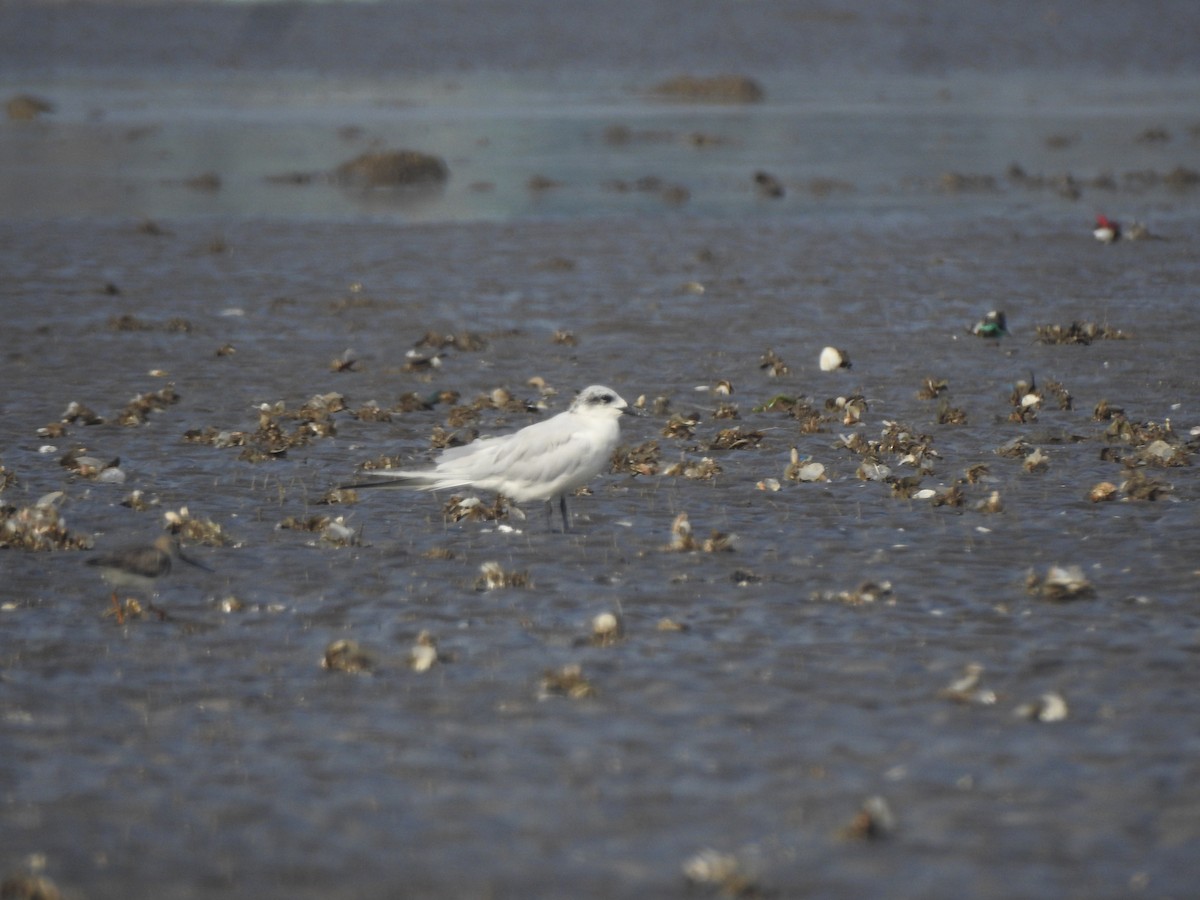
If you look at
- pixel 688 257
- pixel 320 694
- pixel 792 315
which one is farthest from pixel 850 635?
pixel 688 257

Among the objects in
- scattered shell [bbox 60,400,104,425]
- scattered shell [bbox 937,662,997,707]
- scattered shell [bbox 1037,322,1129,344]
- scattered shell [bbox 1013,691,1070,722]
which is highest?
scattered shell [bbox 1037,322,1129,344]

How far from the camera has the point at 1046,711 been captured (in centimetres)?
1042

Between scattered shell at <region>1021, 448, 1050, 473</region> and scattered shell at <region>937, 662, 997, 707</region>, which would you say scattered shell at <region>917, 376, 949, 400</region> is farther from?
scattered shell at <region>937, 662, 997, 707</region>

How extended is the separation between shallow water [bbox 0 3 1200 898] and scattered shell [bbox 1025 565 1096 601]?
0.22m

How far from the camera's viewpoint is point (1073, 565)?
13781 mm

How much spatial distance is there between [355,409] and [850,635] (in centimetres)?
1037

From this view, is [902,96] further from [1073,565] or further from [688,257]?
[1073,565]

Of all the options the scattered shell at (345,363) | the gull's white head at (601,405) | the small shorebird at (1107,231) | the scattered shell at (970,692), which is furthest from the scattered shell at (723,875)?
the small shorebird at (1107,231)

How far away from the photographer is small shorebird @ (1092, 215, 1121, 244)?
34.7 m

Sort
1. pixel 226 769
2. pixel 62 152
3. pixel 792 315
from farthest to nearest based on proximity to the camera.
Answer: pixel 62 152, pixel 792 315, pixel 226 769

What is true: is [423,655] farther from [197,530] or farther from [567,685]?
[197,530]

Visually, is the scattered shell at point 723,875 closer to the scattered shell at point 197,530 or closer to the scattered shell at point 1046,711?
the scattered shell at point 1046,711

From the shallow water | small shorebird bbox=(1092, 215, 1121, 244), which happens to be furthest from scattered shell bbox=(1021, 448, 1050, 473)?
small shorebird bbox=(1092, 215, 1121, 244)

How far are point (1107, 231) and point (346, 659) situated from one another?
2682 centimetres
